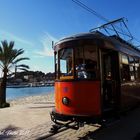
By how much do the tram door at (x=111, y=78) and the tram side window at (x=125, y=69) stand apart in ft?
1.77

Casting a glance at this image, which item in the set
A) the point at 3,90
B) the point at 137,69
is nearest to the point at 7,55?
the point at 3,90

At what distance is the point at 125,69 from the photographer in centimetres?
1106

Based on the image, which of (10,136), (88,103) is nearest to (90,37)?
(88,103)

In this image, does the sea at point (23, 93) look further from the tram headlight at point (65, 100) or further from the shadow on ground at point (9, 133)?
the tram headlight at point (65, 100)

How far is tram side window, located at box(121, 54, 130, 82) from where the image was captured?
1066cm

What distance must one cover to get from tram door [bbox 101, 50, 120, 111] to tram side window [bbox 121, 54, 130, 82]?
540mm

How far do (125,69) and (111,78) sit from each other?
116 centimetres

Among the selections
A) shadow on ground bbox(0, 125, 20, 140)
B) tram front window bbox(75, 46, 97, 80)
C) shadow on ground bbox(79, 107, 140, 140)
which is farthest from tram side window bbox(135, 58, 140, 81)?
shadow on ground bbox(0, 125, 20, 140)

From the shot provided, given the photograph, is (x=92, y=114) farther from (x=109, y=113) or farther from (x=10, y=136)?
(x=10, y=136)

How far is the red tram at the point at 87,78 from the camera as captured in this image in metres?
8.43

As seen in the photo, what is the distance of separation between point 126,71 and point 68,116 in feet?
12.5

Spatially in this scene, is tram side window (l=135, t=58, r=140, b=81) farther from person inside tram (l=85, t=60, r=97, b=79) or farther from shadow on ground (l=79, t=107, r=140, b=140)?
person inside tram (l=85, t=60, r=97, b=79)

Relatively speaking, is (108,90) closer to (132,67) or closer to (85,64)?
(85,64)

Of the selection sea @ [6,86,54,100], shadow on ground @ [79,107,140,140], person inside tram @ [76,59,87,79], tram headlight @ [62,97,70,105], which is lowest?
shadow on ground @ [79,107,140,140]
